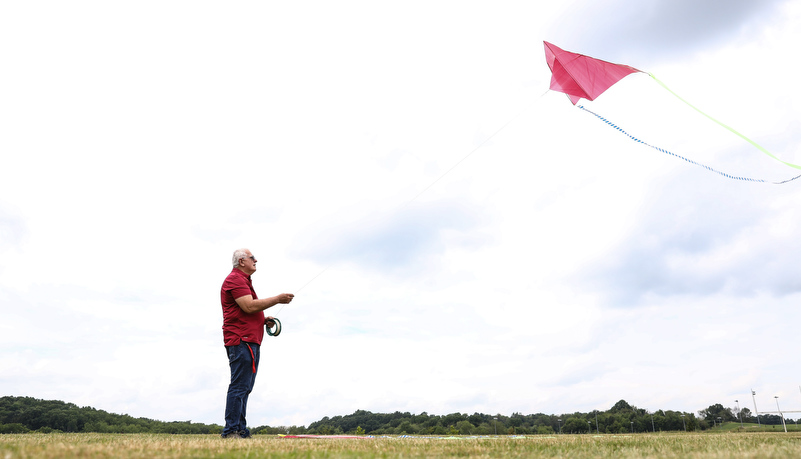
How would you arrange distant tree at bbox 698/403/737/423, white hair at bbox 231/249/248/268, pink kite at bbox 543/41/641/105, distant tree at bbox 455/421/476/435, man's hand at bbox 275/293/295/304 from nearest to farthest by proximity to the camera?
man's hand at bbox 275/293/295/304 → white hair at bbox 231/249/248/268 → pink kite at bbox 543/41/641/105 → distant tree at bbox 455/421/476/435 → distant tree at bbox 698/403/737/423

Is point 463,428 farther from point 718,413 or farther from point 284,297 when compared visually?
point 718,413

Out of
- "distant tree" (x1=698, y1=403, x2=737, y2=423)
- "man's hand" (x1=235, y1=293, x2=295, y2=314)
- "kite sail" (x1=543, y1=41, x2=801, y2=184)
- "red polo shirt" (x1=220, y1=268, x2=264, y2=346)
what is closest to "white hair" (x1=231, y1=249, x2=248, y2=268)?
"red polo shirt" (x1=220, y1=268, x2=264, y2=346)

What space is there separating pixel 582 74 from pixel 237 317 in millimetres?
6278

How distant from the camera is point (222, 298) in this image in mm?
5969

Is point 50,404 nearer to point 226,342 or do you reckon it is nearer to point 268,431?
point 268,431

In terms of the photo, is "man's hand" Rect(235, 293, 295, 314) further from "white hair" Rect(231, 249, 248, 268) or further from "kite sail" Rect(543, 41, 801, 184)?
"kite sail" Rect(543, 41, 801, 184)

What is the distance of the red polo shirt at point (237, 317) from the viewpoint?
5.76 meters

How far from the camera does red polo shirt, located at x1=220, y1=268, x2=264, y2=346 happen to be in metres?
5.76

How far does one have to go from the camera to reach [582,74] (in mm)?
7820

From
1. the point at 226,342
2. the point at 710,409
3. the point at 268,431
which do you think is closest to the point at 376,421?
the point at 268,431

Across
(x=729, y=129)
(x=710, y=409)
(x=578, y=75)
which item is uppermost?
(x=578, y=75)

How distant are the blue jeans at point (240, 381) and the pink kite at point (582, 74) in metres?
5.99

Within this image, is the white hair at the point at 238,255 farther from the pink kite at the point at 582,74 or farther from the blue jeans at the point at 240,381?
the pink kite at the point at 582,74

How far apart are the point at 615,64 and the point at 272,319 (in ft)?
21.2
